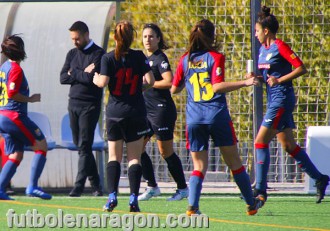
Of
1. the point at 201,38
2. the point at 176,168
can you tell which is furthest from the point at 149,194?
the point at 201,38

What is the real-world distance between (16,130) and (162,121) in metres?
1.73

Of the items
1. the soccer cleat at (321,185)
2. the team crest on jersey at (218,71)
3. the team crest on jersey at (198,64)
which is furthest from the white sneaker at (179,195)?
the team crest on jersey at (218,71)

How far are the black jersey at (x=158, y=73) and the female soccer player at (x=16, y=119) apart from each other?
1.34 meters

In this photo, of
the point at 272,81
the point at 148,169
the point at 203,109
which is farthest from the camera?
the point at 148,169

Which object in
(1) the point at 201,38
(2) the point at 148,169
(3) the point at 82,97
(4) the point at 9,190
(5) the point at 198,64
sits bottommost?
(4) the point at 9,190

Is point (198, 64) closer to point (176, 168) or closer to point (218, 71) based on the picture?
point (218, 71)

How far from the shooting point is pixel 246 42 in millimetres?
14961

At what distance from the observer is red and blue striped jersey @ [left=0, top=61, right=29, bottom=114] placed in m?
11.9

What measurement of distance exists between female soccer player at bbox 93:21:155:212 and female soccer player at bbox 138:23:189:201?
1.54 metres

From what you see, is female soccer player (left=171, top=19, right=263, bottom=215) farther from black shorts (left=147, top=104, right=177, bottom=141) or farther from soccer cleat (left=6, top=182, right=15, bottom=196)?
soccer cleat (left=6, top=182, right=15, bottom=196)

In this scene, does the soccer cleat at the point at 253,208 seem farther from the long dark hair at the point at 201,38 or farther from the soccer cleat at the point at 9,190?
the soccer cleat at the point at 9,190

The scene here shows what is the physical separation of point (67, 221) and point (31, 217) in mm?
551

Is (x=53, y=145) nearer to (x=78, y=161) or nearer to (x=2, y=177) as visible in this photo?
(x=78, y=161)

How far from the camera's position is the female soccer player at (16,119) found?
11969 millimetres
